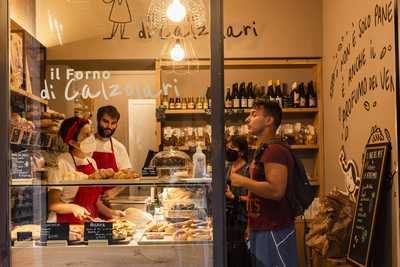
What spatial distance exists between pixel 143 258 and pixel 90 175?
1.66 ft

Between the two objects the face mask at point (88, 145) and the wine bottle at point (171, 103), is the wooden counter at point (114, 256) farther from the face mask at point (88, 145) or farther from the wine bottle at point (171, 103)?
the wine bottle at point (171, 103)

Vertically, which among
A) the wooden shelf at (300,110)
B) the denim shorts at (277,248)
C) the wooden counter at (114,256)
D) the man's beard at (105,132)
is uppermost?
the wooden shelf at (300,110)

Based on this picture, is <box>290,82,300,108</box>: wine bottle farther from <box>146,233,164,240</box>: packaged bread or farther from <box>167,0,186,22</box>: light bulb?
<box>146,233,164,240</box>: packaged bread

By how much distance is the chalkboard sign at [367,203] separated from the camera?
3.50m

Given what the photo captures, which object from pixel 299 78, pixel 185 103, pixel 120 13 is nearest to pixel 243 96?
pixel 299 78

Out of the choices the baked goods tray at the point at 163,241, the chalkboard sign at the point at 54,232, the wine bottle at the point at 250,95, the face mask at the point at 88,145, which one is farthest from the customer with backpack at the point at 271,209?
the wine bottle at the point at 250,95

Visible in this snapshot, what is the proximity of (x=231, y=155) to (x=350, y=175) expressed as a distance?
3.30ft

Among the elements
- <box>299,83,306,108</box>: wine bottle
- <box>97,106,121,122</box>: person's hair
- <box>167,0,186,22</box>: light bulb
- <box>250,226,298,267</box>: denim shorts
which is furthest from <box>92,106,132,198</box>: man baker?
<box>299,83,306,108</box>: wine bottle

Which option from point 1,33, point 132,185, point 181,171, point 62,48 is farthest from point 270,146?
point 1,33

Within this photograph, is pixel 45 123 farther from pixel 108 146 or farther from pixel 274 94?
pixel 274 94

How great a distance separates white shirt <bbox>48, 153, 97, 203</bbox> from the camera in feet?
9.23

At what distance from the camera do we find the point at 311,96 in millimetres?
5332

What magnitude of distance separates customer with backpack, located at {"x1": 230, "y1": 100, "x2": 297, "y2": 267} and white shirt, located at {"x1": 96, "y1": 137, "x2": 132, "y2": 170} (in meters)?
1.02

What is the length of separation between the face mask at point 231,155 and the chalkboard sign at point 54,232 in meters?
2.09
